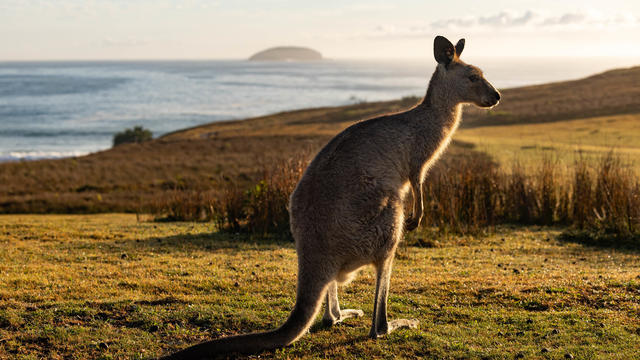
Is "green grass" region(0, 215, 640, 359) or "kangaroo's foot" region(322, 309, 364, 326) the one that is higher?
"kangaroo's foot" region(322, 309, 364, 326)

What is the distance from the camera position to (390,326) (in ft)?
17.8

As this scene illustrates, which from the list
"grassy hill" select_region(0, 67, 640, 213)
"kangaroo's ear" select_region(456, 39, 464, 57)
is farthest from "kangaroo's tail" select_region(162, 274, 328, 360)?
"grassy hill" select_region(0, 67, 640, 213)

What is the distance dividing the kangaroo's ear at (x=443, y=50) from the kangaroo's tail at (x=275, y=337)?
2.56 meters

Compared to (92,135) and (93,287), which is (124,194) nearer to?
(93,287)

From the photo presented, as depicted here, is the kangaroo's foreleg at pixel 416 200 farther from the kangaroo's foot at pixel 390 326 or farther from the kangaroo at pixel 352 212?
the kangaroo's foot at pixel 390 326

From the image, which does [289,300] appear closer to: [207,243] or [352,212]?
[352,212]

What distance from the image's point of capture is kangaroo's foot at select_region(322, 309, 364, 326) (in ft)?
18.5

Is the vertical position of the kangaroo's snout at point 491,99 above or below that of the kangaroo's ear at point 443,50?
below

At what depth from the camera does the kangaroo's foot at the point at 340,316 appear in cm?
565

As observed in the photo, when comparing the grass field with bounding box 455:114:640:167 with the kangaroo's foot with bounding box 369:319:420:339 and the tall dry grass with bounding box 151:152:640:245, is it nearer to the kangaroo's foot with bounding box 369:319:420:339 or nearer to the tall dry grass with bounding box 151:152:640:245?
the tall dry grass with bounding box 151:152:640:245

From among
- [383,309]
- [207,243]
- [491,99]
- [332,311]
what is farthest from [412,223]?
[207,243]

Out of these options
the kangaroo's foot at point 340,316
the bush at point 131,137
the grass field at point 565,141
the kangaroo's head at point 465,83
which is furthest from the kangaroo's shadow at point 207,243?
the bush at point 131,137

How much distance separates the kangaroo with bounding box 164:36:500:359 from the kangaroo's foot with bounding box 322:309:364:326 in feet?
0.94

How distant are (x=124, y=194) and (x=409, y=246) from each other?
14378 millimetres
